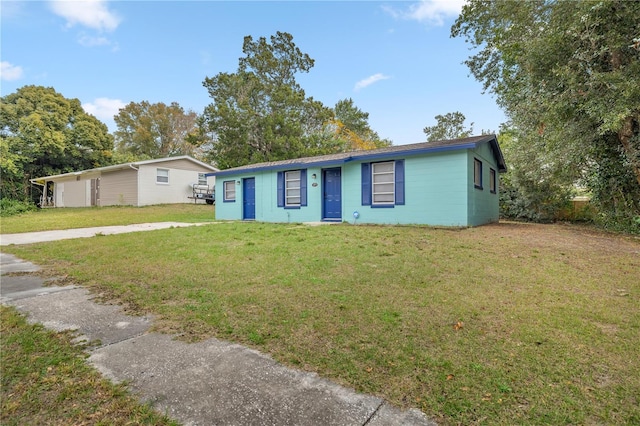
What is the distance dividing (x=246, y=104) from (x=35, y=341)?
24112 mm

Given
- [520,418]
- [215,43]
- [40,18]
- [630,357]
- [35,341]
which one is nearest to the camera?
[520,418]

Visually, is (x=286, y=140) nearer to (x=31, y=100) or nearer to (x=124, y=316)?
(x=31, y=100)

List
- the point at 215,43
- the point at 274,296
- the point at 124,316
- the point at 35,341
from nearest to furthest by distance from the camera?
1. the point at 35,341
2. the point at 124,316
3. the point at 274,296
4. the point at 215,43

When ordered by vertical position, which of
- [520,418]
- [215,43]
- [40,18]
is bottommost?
[520,418]

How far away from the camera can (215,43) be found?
45.6 feet

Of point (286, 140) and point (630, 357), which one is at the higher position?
point (286, 140)

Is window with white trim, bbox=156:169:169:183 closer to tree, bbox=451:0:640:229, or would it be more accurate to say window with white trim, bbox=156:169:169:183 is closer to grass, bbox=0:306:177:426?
tree, bbox=451:0:640:229

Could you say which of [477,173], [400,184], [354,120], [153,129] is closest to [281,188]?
[400,184]

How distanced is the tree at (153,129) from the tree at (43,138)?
740 cm

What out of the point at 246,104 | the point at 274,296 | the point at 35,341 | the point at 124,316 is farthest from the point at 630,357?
the point at 246,104

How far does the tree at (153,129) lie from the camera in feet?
115

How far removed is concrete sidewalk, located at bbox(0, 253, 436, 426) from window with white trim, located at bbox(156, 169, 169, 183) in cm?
2043

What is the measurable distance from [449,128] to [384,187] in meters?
33.1

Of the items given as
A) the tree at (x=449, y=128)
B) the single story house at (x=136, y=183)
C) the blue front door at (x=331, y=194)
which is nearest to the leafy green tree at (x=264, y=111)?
the single story house at (x=136, y=183)
